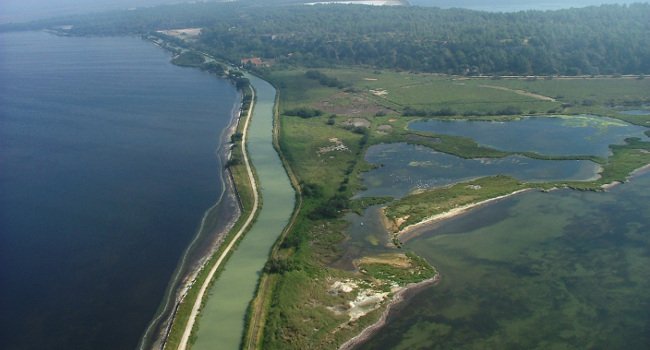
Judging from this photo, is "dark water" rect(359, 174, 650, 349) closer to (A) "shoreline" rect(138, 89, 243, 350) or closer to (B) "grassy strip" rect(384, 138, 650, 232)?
(B) "grassy strip" rect(384, 138, 650, 232)

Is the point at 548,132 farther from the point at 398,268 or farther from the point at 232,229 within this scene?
the point at 232,229

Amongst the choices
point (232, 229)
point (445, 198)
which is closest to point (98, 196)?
point (232, 229)

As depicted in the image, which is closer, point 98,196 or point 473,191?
point 473,191

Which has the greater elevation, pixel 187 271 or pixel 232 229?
pixel 232 229

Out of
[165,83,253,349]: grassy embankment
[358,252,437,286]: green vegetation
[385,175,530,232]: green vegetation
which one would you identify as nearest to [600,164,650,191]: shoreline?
[385,175,530,232]: green vegetation

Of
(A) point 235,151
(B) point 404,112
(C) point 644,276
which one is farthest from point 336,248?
(B) point 404,112

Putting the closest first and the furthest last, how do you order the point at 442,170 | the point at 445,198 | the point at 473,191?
the point at 445,198, the point at 473,191, the point at 442,170

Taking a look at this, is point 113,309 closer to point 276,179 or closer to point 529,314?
point 276,179
